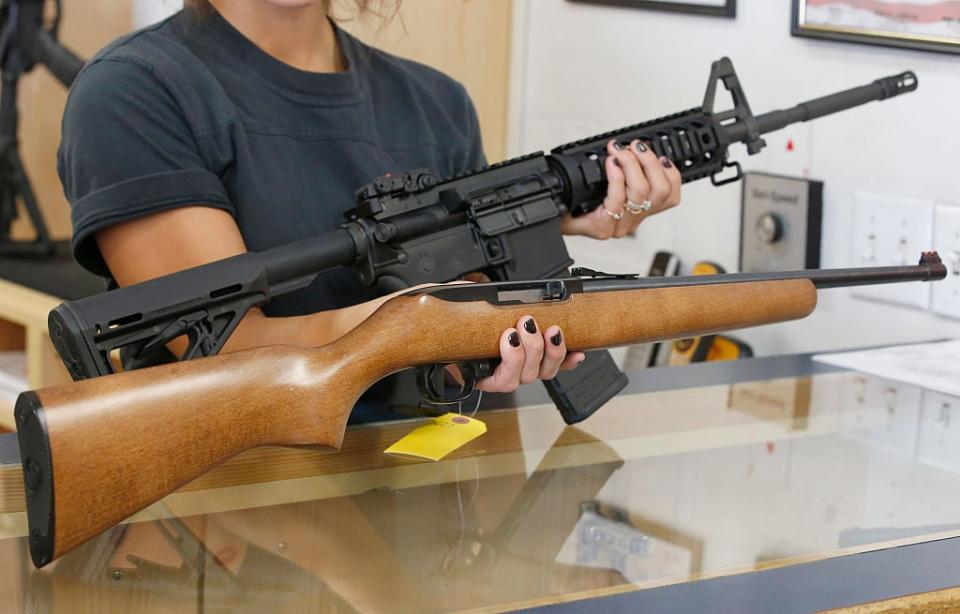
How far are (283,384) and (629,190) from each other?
444mm

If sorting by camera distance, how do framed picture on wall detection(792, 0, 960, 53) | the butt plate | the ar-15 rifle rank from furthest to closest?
framed picture on wall detection(792, 0, 960, 53)
the ar-15 rifle
the butt plate

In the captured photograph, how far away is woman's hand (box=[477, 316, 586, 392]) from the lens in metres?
0.82

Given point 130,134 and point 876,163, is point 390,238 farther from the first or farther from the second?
point 876,163

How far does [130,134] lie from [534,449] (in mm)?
407

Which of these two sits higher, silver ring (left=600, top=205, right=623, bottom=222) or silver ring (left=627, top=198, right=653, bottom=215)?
silver ring (left=627, top=198, right=653, bottom=215)

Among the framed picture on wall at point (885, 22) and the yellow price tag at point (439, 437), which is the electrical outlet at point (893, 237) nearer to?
the framed picture on wall at point (885, 22)

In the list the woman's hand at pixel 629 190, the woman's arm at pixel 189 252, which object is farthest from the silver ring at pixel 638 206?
the woman's arm at pixel 189 252

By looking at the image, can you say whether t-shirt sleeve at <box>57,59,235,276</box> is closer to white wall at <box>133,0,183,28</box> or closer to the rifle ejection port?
the rifle ejection port

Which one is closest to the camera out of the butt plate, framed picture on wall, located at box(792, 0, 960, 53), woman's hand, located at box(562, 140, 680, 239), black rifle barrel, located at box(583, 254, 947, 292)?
the butt plate

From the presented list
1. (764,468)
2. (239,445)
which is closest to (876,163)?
(764,468)

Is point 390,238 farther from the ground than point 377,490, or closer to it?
farther from the ground

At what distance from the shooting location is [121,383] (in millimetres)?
666

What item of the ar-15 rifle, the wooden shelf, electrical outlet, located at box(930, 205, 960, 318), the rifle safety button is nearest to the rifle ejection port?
the rifle safety button

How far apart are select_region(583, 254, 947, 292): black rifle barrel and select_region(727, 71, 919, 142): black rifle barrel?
0.63 ft
